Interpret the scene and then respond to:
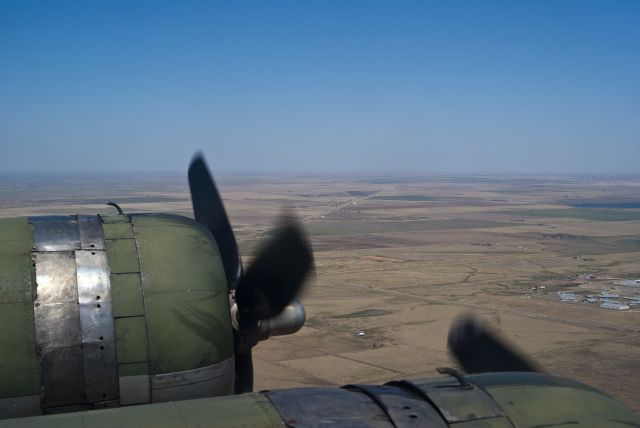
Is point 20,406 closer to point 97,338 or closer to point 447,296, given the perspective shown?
point 97,338

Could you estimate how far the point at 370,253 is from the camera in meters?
56.8

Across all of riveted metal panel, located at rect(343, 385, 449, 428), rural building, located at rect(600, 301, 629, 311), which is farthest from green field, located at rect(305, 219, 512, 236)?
riveted metal panel, located at rect(343, 385, 449, 428)

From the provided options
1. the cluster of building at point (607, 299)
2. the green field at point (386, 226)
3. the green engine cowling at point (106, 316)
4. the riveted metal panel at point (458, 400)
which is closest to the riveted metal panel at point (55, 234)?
the green engine cowling at point (106, 316)

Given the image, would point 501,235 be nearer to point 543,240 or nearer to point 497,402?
point 543,240

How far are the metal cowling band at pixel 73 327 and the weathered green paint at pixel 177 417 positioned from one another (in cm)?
107

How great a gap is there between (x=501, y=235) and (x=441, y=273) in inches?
1132

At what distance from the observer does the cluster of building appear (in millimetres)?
34531

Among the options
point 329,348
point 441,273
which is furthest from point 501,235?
point 329,348

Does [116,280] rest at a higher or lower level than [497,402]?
higher

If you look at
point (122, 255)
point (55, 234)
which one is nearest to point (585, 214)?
point (122, 255)

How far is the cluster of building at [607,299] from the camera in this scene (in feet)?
113

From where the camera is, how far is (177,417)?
4156 millimetres

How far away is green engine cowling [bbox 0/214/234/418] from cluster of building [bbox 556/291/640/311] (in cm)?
3249

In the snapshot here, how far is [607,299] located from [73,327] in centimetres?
3611
